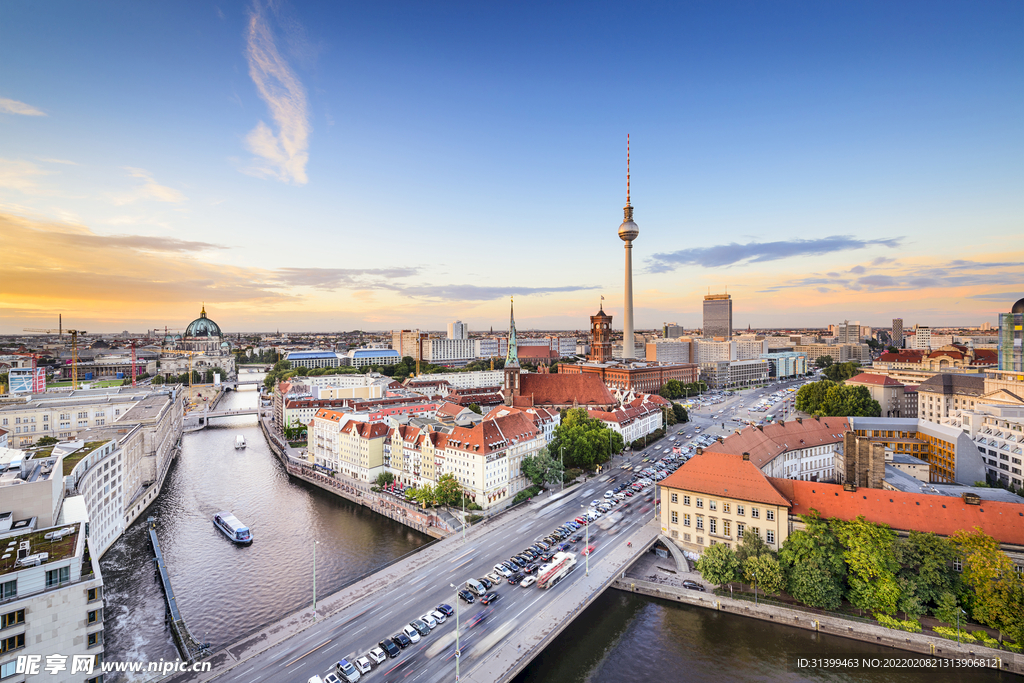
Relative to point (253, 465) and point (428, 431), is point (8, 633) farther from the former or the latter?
point (253, 465)

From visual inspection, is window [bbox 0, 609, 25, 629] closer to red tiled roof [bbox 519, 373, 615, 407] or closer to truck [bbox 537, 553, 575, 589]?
truck [bbox 537, 553, 575, 589]

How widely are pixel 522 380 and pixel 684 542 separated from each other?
161ft

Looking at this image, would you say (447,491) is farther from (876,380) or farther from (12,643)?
(876,380)

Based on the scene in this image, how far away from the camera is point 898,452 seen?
164ft

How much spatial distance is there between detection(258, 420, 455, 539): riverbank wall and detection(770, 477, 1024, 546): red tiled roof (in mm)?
25402

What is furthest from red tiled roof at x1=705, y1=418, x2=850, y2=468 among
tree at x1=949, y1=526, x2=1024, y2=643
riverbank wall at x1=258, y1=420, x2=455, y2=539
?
riverbank wall at x1=258, y1=420, x2=455, y2=539

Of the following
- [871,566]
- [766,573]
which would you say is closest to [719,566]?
[766,573]

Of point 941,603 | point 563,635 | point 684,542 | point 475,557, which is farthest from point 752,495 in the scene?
point 475,557

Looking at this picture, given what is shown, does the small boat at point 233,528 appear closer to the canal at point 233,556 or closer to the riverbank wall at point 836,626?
the canal at point 233,556

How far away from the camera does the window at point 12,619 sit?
17.1m

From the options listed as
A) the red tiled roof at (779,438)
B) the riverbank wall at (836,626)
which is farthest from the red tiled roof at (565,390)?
the riverbank wall at (836,626)

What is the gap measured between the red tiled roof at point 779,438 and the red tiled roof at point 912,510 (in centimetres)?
679

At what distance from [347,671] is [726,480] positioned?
24088mm

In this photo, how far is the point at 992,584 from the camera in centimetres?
2275
